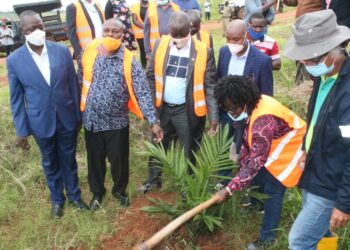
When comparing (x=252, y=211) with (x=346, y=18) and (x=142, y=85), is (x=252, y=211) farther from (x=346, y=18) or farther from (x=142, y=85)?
(x=346, y=18)

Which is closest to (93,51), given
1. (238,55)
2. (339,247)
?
(238,55)

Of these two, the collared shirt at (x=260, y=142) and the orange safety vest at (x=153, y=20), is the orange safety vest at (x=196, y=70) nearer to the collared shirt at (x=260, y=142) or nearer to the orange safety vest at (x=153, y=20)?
the collared shirt at (x=260, y=142)

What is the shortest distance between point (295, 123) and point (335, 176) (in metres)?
0.68

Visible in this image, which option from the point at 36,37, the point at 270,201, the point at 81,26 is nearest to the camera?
the point at 270,201

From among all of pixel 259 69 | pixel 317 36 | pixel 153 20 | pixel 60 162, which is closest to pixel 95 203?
pixel 60 162

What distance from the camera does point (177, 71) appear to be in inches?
141

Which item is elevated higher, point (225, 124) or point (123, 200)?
point (225, 124)

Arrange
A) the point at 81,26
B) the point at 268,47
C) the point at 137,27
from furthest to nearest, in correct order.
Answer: the point at 137,27 → the point at 81,26 → the point at 268,47

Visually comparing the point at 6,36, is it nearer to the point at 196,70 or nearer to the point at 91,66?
the point at 91,66

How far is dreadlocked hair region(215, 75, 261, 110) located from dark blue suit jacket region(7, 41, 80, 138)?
140cm

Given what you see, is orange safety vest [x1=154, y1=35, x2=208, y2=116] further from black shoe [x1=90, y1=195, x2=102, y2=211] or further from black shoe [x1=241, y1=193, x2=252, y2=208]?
black shoe [x1=90, y1=195, x2=102, y2=211]

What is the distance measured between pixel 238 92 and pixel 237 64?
105 cm

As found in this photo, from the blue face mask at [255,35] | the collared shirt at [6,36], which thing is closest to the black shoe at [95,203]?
the blue face mask at [255,35]

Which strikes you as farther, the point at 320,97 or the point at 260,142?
the point at 260,142
